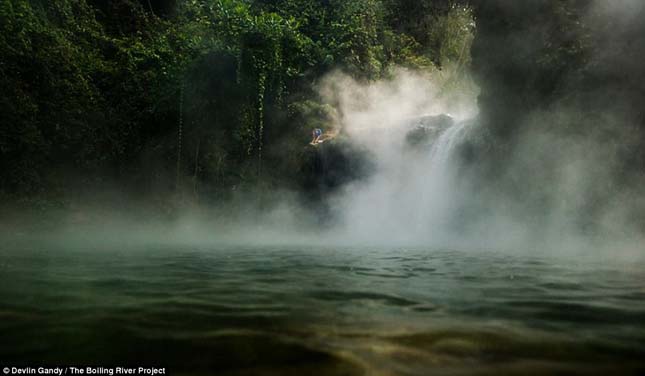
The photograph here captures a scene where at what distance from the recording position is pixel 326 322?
238 centimetres

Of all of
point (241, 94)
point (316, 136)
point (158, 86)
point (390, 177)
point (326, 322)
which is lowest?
point (326, 322)

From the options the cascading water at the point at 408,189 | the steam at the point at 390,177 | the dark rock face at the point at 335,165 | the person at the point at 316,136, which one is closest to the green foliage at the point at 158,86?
the person at the point at 316,136

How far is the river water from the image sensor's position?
5.64 ft

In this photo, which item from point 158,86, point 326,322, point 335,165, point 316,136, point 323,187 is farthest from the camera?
point 158,86

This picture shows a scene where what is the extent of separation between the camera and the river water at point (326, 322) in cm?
172

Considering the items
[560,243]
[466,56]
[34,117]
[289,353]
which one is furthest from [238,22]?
[289,353]

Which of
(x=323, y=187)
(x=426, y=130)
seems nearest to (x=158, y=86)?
(x=323, y=187)

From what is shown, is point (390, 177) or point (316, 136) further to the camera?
point (316, 136)

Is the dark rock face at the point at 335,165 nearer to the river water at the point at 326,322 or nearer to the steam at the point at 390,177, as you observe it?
the steam at the point at 390,177

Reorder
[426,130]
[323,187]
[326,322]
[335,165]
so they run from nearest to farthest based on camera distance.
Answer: [326,322] < [426,130] < [335,165] < [323,187]

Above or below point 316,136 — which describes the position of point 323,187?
below

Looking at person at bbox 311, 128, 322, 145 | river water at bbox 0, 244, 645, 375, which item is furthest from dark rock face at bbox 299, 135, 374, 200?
river water at bbox 0, 244, 645, 375

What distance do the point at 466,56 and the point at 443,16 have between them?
2226 millimetres

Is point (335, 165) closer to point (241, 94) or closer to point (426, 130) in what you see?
point (426, 130)
